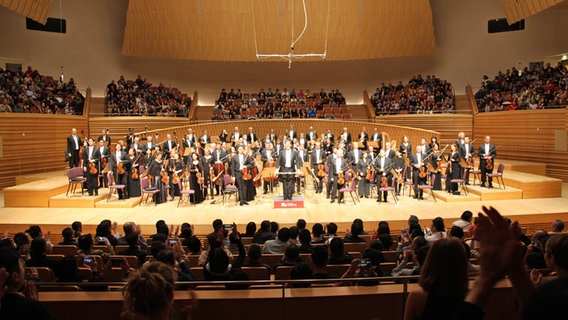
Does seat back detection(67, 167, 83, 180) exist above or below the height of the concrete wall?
below

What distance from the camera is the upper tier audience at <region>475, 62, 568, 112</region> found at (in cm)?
1569

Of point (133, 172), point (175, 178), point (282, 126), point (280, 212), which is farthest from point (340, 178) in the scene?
point (282, 126)

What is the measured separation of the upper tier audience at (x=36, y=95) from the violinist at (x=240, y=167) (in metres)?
7.93

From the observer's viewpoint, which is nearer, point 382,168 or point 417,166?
point 382,168

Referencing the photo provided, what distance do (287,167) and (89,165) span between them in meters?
4.73

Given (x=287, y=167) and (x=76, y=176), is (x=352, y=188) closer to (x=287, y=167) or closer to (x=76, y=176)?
(x=287, y=167)

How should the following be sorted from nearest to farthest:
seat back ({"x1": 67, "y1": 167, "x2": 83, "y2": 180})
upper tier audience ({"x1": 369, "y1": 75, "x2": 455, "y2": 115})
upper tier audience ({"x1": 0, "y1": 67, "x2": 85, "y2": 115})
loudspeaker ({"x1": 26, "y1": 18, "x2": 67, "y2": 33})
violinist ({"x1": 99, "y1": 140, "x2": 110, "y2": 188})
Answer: seat back ({"x1": 67, "y1": 167, "x2": 83, "y2": 180}) < violinist ({"x1": 99, "y1": 140, "x2": 110, "y2": 188}) < upper tier audience ({"x1": 0, "y1": 67, "x2": 85, "y2": 115}) < loudspeaker ({"x1": 26, "y1": 18, "x2": 67, "y2": 33}) < upper tier audience ({"x1": 369, "y1": 75, "x2": 455, "y2": 115})

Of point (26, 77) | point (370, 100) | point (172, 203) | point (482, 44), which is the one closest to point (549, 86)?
point (482, 44)

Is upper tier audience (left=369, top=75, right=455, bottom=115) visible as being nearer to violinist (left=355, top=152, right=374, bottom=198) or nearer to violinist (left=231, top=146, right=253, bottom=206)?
violinist (left=355, top=152, right=374, bottom=198)

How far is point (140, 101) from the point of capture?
19344 mm

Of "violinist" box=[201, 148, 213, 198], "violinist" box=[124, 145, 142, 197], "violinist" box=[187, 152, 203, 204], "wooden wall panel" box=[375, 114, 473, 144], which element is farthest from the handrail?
"violinist" box=[124, 145, 142, 197]

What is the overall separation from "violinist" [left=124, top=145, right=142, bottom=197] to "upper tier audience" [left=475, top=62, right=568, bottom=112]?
1299cm

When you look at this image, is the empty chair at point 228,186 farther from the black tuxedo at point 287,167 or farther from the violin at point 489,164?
the violin at point 489,164

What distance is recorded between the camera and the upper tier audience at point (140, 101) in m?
19.0
